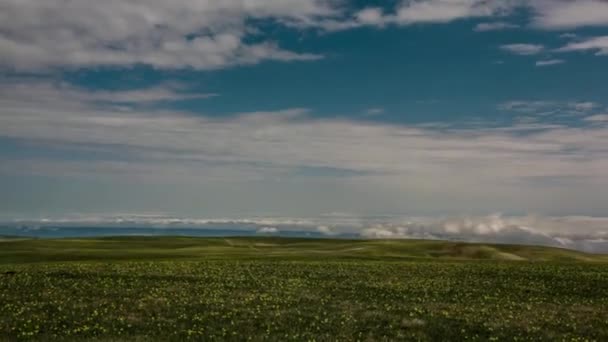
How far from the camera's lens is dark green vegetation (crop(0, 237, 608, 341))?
89.1ft

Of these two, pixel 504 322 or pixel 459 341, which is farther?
pixel 504 322

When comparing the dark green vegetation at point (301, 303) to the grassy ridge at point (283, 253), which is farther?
the grassy ridge at point (283, 253)

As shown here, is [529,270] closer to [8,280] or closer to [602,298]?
[602,298]

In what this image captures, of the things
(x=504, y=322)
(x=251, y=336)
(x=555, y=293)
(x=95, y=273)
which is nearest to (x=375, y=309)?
(x=504, y=322)

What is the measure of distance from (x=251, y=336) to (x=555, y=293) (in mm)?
27652

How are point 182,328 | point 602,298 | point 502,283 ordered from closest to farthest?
point 182,328, point 602,298, point 502,283

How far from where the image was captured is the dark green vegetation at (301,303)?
2717 cm

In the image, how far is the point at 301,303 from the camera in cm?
3578

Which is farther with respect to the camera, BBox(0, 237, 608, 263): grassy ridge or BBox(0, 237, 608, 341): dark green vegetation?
BBox(0, 237, 608, 263): grassy ridge

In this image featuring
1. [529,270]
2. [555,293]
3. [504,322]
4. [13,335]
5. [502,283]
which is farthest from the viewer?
[529,270]

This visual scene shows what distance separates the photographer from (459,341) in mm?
25797

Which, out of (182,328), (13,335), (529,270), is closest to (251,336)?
(182,328)

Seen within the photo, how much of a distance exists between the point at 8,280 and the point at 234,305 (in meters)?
22.6

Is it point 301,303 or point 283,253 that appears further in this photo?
point 283,253
